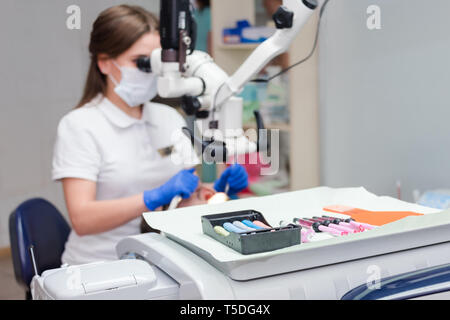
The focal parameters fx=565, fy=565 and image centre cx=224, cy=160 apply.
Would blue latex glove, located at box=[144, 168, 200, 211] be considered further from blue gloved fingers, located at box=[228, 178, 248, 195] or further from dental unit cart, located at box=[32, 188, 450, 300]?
dental unit cart, located at box=[32, 188, 450, 300]

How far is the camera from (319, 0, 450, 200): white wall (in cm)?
104

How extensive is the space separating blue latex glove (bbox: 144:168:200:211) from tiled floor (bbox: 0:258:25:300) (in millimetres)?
338

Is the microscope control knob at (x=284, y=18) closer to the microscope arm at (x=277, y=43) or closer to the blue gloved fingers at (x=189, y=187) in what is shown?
the microscope arm at (x=277, y=43)

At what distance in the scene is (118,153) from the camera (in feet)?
4.61

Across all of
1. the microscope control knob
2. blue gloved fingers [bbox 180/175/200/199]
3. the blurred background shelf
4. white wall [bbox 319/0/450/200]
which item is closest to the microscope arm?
the microscope control knob

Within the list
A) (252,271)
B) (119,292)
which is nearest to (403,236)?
(252,271)

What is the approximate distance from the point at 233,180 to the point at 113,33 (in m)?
0.46

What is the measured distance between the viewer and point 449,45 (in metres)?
0.97

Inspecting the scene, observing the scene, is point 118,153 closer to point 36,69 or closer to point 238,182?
point 238,182

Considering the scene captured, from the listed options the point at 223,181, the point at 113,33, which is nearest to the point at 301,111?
the point at 223,181
